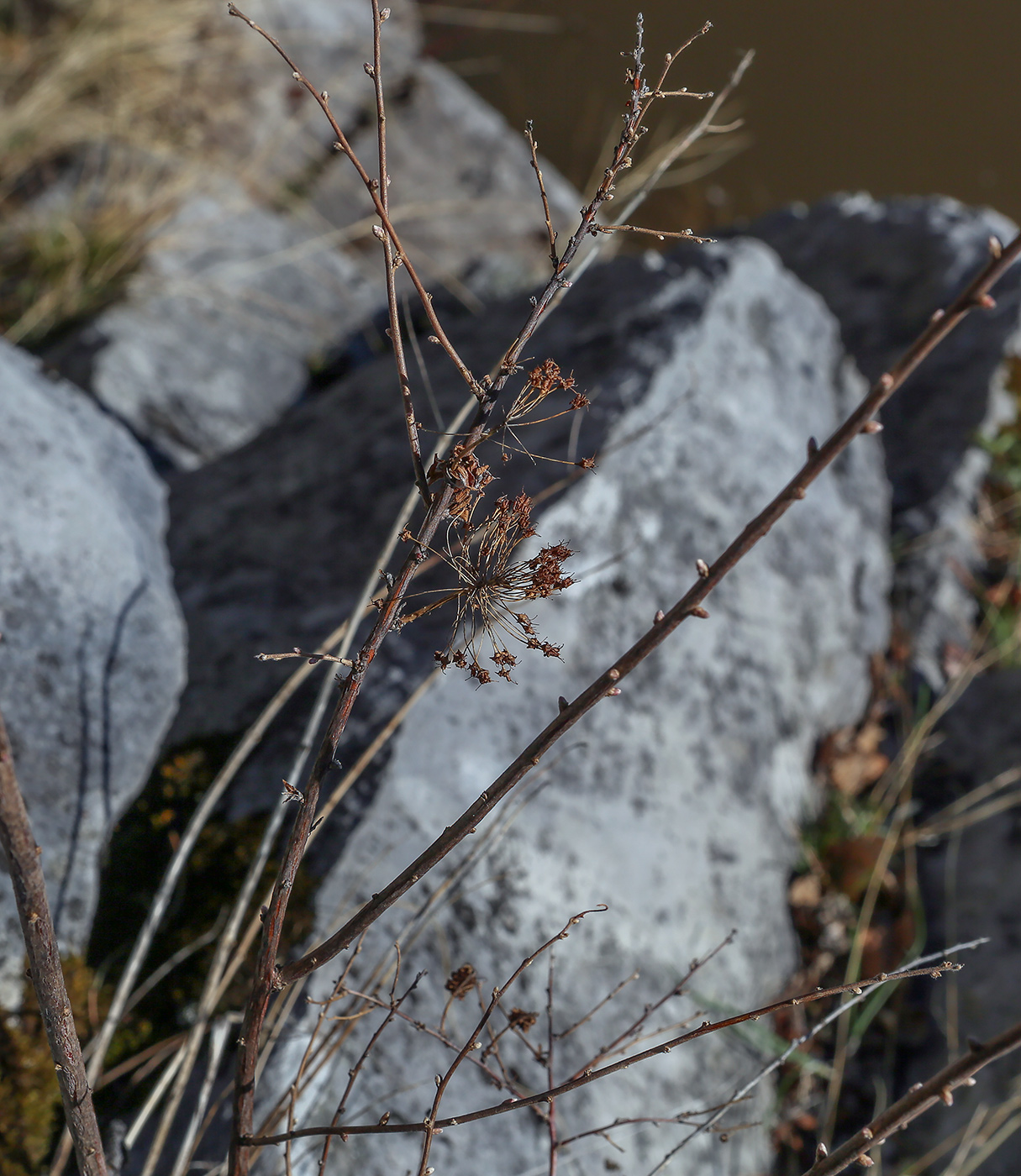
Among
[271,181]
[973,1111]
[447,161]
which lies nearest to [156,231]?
[271,181]

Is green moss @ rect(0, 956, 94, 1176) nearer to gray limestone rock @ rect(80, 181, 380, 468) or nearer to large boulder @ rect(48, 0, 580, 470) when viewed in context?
large boulder @ rect(48, 0, 580, 470)

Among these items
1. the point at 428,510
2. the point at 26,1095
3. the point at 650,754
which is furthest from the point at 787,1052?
the point at 26,1095

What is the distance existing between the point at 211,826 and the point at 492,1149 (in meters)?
0.76

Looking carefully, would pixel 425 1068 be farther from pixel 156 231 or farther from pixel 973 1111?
pixel 156 231

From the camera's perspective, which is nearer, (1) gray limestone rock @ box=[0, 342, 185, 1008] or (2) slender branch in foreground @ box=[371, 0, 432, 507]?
(2) slender branch in foreground @ box=[371, 0, 432, 507]

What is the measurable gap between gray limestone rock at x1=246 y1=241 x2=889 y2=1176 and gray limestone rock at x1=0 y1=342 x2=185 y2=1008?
1.49 ft

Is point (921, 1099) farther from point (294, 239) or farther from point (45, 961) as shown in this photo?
point (294, 239)

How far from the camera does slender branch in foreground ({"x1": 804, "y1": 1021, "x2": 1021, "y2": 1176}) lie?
0.70 meters

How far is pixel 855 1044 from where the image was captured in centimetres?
224

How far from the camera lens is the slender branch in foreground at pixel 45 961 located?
0.71 metres

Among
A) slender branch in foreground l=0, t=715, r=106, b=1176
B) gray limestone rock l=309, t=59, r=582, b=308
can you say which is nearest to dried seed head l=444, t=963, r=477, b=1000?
slender branch in foreground l=0, t=715, r=106, b=1176

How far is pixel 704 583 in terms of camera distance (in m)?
0.70

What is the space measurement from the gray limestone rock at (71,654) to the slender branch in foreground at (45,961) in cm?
70

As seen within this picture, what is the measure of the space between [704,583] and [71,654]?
131cm
